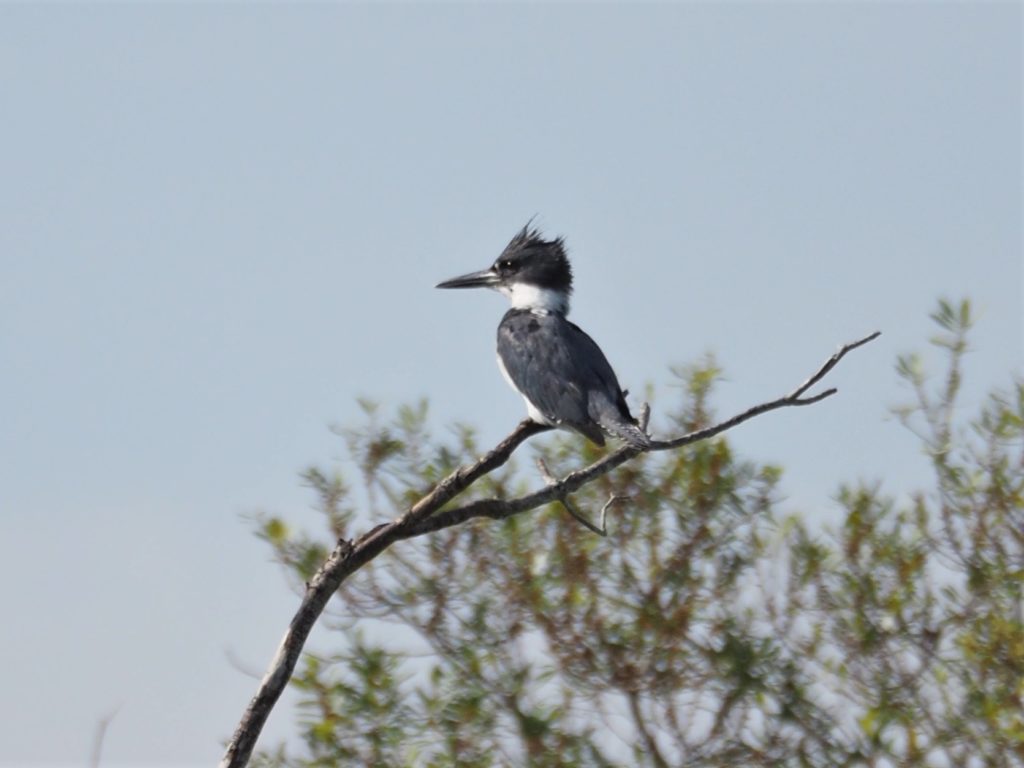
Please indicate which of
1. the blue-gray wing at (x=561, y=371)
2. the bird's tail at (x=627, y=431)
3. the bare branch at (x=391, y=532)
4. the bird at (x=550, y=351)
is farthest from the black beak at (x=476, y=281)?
the bare branch at (x=391, y=532)

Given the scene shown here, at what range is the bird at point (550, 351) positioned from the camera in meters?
5.84

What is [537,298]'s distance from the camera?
7.52m

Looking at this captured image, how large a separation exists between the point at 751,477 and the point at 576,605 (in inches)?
32.5

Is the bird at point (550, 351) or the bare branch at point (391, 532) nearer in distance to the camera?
the bare branch at point (391, 532)

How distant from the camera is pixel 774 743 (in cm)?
639

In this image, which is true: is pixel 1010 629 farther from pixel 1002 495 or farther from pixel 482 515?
pixel 482 515

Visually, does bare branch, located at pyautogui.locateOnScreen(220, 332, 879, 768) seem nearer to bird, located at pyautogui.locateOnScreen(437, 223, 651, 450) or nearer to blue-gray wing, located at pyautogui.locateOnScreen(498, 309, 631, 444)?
bird, located at pyautogui.locateOnScreen(437, 223, 651, 450)

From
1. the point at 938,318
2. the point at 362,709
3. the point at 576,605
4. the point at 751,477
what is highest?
the point at 938,318

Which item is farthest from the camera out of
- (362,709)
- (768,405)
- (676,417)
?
(676,417)

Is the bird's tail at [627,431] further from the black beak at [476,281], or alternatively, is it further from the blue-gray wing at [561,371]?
the black beak at [476,281]

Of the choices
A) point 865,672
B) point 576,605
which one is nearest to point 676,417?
point 576,605

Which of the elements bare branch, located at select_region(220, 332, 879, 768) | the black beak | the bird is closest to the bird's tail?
the bird

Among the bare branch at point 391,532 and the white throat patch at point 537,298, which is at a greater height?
the white throat patch at point 537,298

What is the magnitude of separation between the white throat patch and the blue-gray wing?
402 mm
